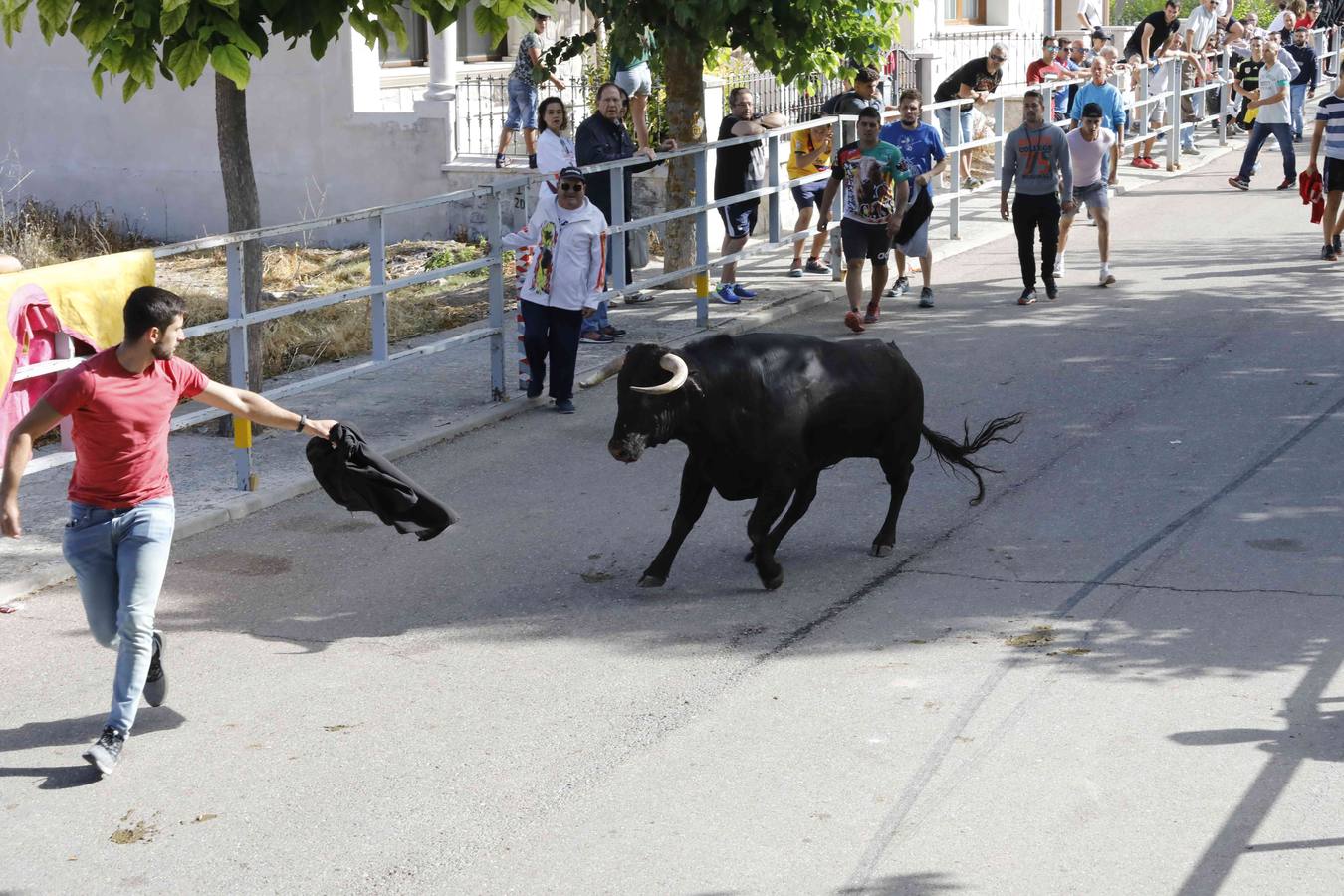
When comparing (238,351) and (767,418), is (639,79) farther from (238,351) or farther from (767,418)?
(767,418)

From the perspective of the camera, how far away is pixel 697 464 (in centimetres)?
811

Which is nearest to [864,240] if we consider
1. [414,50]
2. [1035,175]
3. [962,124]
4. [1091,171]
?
[1035,175]

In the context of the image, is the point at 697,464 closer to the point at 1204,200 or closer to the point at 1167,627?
the point at 1167,627

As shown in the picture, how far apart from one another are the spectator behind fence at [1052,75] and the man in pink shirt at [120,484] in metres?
18.0

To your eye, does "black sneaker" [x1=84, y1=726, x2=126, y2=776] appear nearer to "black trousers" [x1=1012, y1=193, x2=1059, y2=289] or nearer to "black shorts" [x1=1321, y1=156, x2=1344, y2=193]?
"black trousers" [x1=1012, y1=193, x2=1059, y2=289]

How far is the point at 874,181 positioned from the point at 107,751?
9.30 metres

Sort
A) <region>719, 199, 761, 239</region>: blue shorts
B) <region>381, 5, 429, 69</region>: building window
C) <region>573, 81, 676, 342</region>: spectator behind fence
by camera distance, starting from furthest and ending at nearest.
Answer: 1. <region>381, 5, 429, 69</region>: building window
2. <region>719, 199, 761, 239</region>: blue shorts
3. <region>573, 81, 676, 342</region>: spectator behind fence

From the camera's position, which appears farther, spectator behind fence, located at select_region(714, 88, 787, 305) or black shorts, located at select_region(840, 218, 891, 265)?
spectator behind fence, located at select_region(714, 88, 787, 305)

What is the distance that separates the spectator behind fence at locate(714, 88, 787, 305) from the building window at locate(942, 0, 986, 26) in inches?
658

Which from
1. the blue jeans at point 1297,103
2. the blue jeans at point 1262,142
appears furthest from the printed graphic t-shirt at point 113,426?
the blue jeans at point 1297,103

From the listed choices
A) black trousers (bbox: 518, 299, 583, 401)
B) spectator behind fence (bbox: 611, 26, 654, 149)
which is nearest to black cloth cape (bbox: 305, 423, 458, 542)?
black trousers (bbox: 518, 299, 583, 401)

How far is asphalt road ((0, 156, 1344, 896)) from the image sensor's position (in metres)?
5.46

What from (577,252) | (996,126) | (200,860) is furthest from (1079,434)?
(996,126)

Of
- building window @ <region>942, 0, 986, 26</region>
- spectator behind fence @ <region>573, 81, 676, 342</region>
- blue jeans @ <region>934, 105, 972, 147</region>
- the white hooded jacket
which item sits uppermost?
building window @ <region>942, 0, 986, 26</region>
